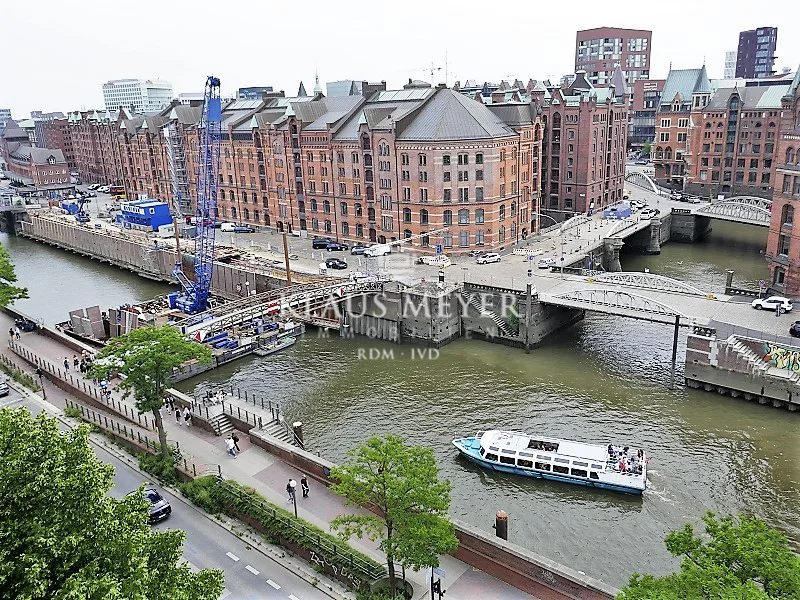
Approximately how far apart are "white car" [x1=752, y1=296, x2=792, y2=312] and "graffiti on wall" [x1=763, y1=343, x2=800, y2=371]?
403 inches

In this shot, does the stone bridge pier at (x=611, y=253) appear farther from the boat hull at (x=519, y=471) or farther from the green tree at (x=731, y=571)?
the green tree at (x=731, y=571)

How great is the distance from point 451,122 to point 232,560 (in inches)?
2678

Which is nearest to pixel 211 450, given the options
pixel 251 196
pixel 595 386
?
pixel 595 386

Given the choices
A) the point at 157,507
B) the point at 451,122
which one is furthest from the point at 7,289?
the point at 451,122

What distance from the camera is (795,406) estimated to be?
5238 cm

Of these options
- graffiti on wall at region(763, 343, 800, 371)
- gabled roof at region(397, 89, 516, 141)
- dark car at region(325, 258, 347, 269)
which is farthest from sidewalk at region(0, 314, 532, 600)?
gabled roof at region(397, 89, 516, 141)

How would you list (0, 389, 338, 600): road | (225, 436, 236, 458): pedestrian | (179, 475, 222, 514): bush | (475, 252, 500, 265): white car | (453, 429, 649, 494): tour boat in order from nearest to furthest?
(0, 389, 338, 600): road
(179, 475, 222, 514): bush
(453, 429, 649, 494): tour boat
(225, 436, 236, 458): pedestrian
(475, 252, 500, 265): white car

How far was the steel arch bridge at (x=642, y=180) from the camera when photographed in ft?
474

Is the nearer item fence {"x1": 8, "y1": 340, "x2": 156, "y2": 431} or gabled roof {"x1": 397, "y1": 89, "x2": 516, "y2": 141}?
fence {"x1": 8, "y1": 340, "x2": 156, "y2": 431}

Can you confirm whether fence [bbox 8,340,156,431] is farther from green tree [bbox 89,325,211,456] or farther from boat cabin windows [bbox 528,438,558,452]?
boat cabin windows [bbox 528,438,558,452]

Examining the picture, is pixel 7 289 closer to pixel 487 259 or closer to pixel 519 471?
pixel 487 259

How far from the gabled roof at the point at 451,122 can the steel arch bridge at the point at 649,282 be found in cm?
2628

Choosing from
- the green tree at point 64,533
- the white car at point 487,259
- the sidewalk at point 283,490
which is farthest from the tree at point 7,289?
the green tree at point 64,533

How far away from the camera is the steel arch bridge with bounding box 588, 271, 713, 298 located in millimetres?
68500
